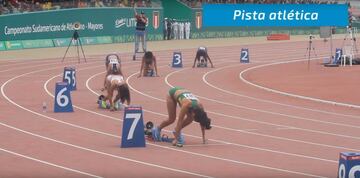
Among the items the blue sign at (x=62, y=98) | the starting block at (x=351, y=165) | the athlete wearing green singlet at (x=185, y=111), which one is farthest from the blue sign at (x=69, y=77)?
the starting block at (x=351, y=165)

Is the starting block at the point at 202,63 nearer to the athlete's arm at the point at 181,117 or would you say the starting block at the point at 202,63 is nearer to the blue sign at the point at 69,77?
the blue sign at the point at 69,77

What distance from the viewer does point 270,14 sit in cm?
5625

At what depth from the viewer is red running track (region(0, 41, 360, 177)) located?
40.0 ft

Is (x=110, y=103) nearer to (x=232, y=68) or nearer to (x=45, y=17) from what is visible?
(x=232, y=68)

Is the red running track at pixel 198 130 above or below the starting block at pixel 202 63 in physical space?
above

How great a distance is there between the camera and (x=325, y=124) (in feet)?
56.4

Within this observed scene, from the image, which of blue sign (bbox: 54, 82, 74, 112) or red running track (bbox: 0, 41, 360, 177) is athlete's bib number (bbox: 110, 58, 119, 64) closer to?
red running track (bbox: 0, 41, 360, 177)

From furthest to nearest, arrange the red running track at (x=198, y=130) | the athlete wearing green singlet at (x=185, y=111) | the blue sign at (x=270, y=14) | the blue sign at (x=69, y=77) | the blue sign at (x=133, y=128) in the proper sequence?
the blue sign at (x=270, y=14)
the blue sign at (x=69, y=77)
the blue sign at (x=133, y=128)
the athlete wearing green singlet at (x=185, y=111)
the red running track at (x=198, y=130)

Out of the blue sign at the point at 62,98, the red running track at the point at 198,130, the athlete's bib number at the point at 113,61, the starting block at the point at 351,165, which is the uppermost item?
the athlete's bib number at the point at 113,61

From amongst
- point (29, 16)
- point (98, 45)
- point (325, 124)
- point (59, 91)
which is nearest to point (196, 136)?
point (325, 124)

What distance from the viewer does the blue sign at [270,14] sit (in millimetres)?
47969

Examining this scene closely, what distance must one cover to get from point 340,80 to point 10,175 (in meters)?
17.8

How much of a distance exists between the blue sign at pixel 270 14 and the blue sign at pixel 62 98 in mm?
28396

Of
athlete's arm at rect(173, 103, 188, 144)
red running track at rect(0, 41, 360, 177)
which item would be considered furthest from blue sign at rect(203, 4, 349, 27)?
athlete's arm at rect(173, 103, 188, 144)
